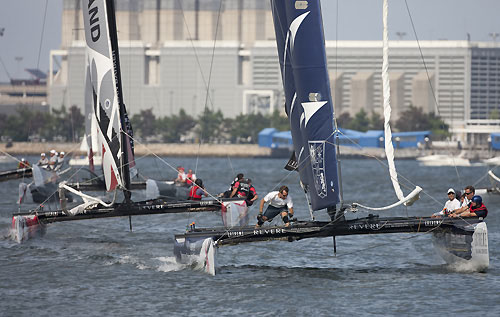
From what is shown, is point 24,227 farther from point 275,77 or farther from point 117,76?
point 275,77

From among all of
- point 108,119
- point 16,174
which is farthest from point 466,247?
point 16,174

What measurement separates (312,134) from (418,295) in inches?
135

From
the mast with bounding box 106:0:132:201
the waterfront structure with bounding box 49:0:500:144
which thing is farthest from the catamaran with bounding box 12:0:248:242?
the waterfront structure with bounding box 49:0:500:144

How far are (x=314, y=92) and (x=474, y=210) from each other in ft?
11.6

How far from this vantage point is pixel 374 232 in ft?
54.0

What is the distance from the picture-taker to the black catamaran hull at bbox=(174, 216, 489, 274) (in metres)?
16.4

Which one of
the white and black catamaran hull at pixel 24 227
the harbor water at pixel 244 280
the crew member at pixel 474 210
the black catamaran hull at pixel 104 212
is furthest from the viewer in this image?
the white and black catamaran hull at pixel 24 227

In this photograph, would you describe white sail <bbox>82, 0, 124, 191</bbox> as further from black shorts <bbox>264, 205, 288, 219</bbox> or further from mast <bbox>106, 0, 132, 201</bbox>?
black shorts <bbox>264, 205, 288, 219</bbox>

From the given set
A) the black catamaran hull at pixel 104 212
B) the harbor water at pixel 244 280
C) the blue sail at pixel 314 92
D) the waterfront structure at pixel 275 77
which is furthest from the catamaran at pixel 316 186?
the waterfront structure at pixel 275 77

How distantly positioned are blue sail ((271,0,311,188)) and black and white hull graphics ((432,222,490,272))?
8.83 ft

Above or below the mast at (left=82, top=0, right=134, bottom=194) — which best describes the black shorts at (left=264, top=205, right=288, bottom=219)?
below

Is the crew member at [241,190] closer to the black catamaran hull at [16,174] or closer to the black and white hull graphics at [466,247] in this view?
the black and white hull graphics at [466,247]

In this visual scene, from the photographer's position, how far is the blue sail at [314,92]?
1652 cm

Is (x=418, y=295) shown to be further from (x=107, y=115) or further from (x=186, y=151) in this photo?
(x=186, y=151)
